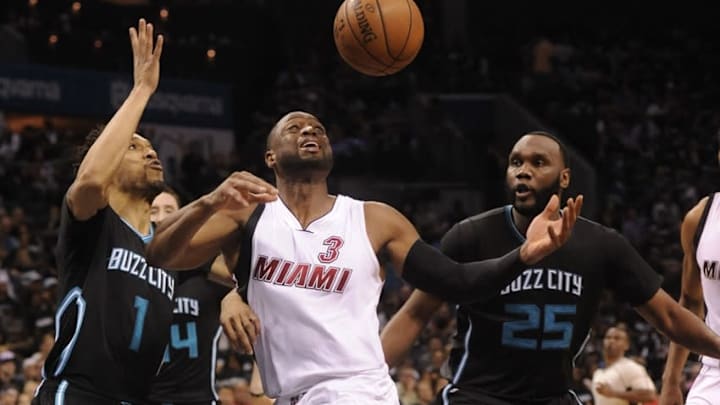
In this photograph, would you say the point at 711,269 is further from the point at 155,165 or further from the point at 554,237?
the point at 155,165

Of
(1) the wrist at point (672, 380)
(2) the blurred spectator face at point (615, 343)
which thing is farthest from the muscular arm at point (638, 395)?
(1) the wrist at point (672, 380)

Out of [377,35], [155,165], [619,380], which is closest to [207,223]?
[155,165]

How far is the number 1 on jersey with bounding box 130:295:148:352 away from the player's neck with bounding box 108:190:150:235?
360 mm

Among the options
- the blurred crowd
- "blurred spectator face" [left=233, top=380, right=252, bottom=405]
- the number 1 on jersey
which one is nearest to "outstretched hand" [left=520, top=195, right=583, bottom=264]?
the number 1 on jersey

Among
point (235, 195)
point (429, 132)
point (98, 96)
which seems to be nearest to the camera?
point (235, 195)

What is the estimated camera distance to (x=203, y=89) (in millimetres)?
21156

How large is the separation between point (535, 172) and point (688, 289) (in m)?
1.28

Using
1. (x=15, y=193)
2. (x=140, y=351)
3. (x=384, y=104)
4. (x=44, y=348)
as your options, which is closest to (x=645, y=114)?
(x=384, y=104)

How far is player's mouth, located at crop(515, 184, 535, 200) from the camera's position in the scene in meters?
5.43

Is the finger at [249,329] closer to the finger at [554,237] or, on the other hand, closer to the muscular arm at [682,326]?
the finger at [554,237]

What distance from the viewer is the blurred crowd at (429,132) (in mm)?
14203

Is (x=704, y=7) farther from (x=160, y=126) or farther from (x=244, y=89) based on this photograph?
(x=160, y=126)

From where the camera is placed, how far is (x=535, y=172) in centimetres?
544

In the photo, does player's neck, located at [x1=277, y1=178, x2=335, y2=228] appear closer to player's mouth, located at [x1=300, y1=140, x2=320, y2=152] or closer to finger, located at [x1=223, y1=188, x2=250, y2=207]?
player's mouth, located at [x1=300, y1=140, x2=320, y2=152]
